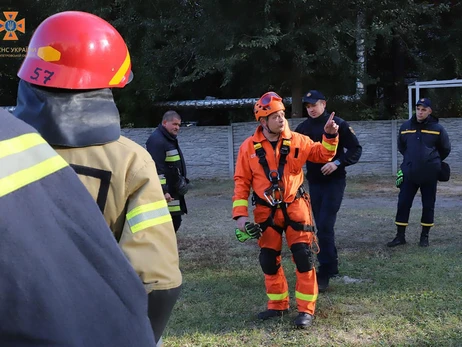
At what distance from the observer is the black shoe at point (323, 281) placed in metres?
5.67

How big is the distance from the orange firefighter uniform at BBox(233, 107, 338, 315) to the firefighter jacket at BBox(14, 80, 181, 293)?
115 inches

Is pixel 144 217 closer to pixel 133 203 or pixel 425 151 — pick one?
pixel 133 203

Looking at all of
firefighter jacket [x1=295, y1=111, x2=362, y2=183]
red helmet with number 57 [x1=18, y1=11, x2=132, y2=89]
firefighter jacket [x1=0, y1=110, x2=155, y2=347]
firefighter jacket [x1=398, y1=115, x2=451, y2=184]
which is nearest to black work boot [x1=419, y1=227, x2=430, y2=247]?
firefighter jacket [x1=398, y1=115, x2=451, y2=184]

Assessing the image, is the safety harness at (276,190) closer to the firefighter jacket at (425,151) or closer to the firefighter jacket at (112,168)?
the firefighter jacket at (112,168)

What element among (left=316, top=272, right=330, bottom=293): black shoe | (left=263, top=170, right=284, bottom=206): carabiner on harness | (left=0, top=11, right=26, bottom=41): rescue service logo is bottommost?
(left=316, top=272, right=330, bottom=293): black shoe

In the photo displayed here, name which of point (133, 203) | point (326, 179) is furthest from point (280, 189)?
point (133, 203)

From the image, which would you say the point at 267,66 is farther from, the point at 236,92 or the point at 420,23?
the point at 420,23

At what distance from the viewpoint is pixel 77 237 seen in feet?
3.15

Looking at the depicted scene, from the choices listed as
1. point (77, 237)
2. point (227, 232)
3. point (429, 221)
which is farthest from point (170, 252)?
point (227, 232)

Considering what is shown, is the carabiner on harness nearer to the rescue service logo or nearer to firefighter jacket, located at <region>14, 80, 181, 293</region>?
firefighter jacket, located at <region>14, 80, 181, 293</region>

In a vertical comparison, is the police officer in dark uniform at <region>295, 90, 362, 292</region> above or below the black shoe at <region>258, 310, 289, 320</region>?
above

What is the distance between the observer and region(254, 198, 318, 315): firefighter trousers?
15.4 feet

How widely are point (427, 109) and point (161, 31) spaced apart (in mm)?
12828

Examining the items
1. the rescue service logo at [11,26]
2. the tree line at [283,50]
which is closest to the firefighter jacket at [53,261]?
the tree line at [283,50]
